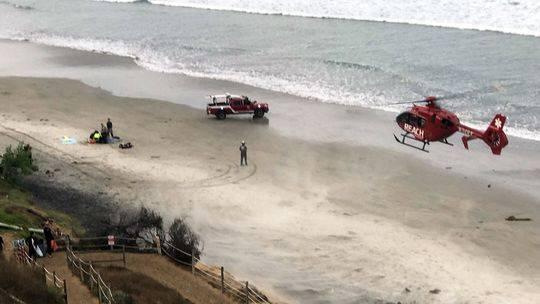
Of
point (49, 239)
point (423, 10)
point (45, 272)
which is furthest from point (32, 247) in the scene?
point (423, 10)

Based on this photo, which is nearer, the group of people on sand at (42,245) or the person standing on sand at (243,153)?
the group of people on sand at (42,245)

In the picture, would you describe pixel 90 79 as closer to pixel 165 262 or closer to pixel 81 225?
pixel 81 225

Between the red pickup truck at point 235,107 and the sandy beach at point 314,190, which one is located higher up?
the red pickup truck at point 235,107

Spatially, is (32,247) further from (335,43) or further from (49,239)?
(335,43)

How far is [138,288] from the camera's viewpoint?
647 inches

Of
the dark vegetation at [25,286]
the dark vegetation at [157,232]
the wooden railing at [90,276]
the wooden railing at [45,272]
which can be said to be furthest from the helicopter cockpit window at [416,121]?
the dark vegetation at [25,286]

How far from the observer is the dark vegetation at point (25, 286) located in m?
13.5

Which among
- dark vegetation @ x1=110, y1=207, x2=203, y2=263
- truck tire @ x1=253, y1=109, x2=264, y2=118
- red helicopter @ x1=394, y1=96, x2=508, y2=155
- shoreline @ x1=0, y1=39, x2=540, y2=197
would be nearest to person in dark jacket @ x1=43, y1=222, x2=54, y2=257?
dark vegetation @ x1=110, y1=207, x2=203, y2=263

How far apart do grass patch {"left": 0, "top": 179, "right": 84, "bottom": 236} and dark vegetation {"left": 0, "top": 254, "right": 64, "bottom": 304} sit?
544 cm

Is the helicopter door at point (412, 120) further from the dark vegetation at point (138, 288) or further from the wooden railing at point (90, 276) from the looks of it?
the wooden railing at point (90, 276)

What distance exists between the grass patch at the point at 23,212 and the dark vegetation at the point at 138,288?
3994 mm

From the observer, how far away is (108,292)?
1476 cm

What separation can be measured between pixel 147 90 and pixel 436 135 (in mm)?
21373

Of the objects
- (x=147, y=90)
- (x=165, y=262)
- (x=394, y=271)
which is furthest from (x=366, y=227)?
(x=147, y=90)
